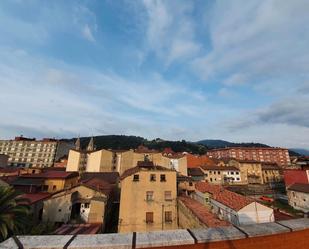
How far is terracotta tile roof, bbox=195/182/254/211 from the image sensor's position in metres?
25.6

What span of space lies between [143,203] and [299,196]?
117 feet

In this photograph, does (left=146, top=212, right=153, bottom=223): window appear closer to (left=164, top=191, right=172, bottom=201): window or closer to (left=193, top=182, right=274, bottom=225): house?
(left=164, top=191, right=172, bottom=201): window

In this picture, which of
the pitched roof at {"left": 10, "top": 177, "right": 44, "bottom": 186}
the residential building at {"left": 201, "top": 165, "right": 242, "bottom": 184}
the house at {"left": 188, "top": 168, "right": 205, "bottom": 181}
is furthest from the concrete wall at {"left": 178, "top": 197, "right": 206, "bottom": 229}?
the residential building at {"left": 201, "top": 165, "right": 242, "bottom": 184}

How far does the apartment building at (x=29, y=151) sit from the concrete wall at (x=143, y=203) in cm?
8398

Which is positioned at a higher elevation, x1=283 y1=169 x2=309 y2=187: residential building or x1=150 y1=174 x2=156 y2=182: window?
x1=283 y1=169 x2=309 y2=187: residential building

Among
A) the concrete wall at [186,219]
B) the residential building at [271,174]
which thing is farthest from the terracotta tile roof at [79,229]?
the residential building at [271,174]

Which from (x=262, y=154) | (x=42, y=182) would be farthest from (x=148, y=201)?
(x=262, y=154)

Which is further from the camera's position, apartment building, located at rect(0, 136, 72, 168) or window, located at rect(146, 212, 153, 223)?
apartment building, located at rect(0, 136, 72, 168)

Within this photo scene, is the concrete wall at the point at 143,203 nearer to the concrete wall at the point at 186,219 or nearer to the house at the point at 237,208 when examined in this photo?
the concrete wall at the point at 186,219

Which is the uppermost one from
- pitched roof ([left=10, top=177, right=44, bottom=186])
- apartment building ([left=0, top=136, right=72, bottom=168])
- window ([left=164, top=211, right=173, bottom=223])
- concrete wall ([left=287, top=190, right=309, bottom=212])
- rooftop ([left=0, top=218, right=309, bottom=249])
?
apartment building ([left=0, top=136, right=72, bottom=168])

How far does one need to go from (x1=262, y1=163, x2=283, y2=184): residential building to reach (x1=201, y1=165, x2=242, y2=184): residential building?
13396 mm

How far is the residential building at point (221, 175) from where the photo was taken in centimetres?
6975

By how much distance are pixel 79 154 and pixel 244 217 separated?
58960 mm

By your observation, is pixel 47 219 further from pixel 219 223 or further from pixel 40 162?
pixel 40 162
